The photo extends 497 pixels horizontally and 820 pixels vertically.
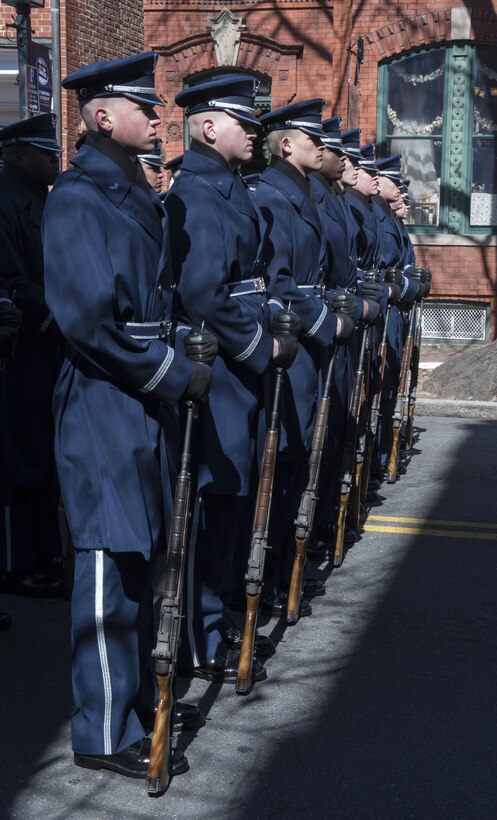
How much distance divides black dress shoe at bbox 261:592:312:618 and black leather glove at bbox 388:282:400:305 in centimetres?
284

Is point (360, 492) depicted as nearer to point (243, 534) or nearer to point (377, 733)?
point (243, 534)

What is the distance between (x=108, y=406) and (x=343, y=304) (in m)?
2.19

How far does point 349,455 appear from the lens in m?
6.54

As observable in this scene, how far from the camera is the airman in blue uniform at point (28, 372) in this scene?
18.6 ft

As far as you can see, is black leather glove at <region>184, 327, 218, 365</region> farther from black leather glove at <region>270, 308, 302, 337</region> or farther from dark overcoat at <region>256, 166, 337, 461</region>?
dark overcoat at <region>256, 166, 337, 461</region>

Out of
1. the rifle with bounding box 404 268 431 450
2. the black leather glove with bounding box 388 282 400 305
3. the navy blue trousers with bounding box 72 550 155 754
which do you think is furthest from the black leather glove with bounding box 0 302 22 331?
the rifle with bounding box 404 268 431 450

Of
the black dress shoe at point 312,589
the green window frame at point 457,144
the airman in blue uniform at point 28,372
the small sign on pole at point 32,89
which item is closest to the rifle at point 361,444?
→ the black dress shoe at point 312,589

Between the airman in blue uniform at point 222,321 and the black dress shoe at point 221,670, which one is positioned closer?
the airman in blue uniform at point 222,321

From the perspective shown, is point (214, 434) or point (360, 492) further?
point (360, 492)

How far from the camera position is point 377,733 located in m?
4.23

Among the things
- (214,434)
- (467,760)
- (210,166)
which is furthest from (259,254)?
(467,760)

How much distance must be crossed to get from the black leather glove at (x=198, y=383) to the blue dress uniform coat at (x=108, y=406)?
0.03 m

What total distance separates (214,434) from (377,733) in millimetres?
1227

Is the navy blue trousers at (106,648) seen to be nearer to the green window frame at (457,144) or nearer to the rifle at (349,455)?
the rifle at (349,455)
